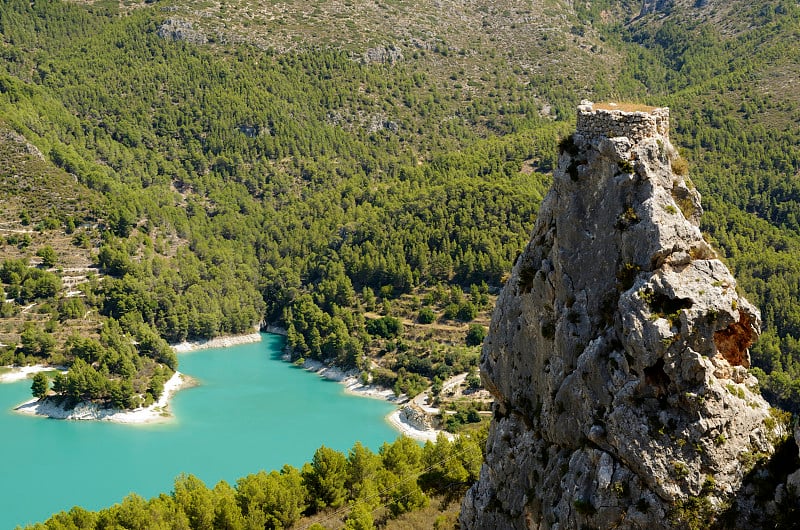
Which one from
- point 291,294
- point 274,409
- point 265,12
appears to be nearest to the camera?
point 274,409

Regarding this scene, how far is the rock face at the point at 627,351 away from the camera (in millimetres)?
15508

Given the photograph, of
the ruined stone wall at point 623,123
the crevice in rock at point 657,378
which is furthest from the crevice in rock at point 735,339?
the ruined stone wall at point 623,123

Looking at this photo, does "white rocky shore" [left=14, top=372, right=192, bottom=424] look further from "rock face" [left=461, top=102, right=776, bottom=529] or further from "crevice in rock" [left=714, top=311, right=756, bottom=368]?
"crevice in rock" [left=714, top=311, right=756, bottom=368]

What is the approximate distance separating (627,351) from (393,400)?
60348 mm

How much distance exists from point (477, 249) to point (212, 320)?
27.3 meters

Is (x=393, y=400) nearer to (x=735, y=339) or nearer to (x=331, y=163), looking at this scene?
(x=331, y=163)

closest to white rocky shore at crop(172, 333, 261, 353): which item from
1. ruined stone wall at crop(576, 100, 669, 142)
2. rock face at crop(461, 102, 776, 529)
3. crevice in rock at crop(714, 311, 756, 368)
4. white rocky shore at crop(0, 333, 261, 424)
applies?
white rocky shore at crop(0, 333, 261, 424)

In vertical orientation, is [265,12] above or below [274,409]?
above

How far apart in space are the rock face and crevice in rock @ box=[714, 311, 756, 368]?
0.02 metres

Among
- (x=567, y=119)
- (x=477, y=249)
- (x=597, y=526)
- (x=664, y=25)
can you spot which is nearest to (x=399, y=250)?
(x=477, y=249)

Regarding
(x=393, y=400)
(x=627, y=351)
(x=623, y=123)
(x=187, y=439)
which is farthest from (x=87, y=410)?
(x=627, y=351)

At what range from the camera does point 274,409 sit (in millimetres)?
75562

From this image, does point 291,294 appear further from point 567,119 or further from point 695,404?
point 695,404

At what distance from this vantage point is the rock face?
15.5m
